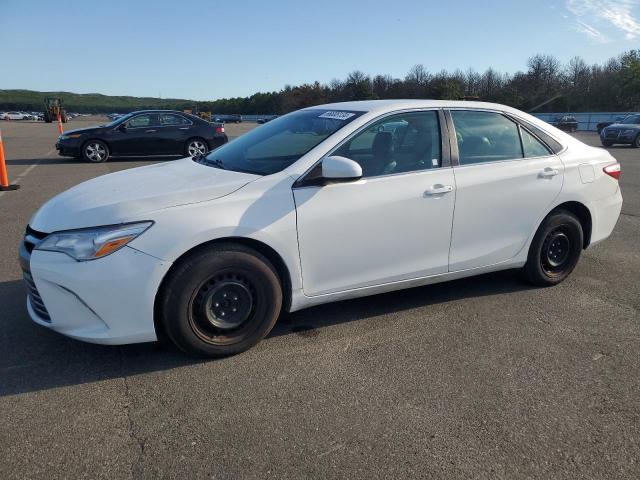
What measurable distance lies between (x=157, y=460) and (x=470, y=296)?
2.91m

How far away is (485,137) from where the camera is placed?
164 inches

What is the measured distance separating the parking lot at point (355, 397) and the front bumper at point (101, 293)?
0.28m

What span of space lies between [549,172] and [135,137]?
41.6 ft

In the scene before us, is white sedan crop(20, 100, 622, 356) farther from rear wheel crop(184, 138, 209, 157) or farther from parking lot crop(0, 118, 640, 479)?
rear wheel crop(184, 138, 209, 157)

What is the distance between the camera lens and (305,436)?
98.9 inches

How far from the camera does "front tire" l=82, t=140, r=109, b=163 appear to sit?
14.4 m

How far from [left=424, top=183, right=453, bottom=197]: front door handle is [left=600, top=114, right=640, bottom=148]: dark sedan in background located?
23.0 m

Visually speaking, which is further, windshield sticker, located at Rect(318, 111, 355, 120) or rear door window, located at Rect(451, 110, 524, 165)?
rear door window, located at Rect(451, 110, 524, 165)

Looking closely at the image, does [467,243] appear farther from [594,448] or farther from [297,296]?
[594,448]

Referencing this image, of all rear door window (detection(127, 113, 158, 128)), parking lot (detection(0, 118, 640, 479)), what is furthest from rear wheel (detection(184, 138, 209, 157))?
parking lot (detection(0, 118, 640, 479))

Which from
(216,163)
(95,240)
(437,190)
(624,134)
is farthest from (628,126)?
(95,240)

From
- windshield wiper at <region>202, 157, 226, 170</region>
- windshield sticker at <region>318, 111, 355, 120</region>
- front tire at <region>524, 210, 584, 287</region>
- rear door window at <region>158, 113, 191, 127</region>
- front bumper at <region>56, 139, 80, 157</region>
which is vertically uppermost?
rear door window at <region>158, 113, 191, 127</region>

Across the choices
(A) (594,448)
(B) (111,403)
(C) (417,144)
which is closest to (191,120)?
(C) (417,144)

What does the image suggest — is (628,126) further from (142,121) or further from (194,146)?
(142,121)
